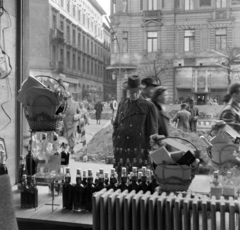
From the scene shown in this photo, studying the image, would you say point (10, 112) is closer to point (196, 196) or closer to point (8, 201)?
point (196, 196)

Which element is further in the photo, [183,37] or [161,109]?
[183,37]

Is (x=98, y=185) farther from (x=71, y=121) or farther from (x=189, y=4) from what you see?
(x=189, y=4)

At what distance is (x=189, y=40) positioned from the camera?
4.51 m

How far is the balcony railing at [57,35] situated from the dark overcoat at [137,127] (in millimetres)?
2374

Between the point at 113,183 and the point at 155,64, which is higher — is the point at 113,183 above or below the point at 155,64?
below

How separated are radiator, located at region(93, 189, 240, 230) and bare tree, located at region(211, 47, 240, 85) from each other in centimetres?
291

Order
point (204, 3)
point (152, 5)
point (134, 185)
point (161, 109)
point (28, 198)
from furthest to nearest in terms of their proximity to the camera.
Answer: point (152, 5) → point (204, 3) → point (161, 109) → point (28, 198) → point (134, 185)

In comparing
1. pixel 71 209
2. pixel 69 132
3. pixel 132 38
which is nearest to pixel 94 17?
pixel 132 38

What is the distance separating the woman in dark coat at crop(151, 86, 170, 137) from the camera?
280 cm

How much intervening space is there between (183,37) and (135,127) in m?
2.35

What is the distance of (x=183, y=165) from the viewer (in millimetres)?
1750

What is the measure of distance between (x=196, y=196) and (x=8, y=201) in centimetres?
126

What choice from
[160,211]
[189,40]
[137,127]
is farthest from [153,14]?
[160,211]

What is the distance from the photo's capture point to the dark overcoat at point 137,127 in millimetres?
2604
